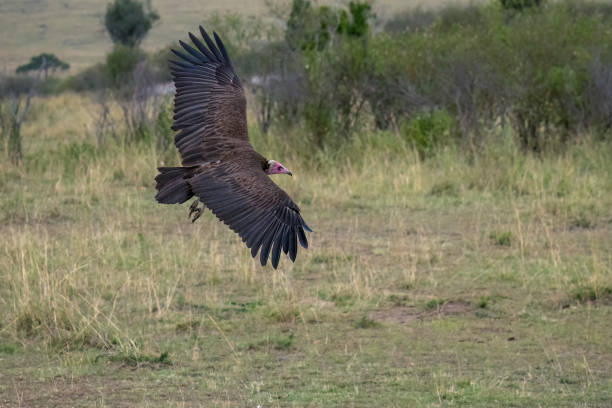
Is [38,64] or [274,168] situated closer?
[274,168]

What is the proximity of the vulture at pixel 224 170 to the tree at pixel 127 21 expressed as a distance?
37.2 metres

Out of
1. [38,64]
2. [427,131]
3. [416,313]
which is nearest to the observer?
[416,313]

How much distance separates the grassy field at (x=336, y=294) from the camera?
593 centimetres

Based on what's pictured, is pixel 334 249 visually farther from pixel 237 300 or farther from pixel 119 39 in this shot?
pixel 119 39

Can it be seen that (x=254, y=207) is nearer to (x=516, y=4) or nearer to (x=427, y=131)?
(x=427, y=131)

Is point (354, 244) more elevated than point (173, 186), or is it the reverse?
point (173, 186)

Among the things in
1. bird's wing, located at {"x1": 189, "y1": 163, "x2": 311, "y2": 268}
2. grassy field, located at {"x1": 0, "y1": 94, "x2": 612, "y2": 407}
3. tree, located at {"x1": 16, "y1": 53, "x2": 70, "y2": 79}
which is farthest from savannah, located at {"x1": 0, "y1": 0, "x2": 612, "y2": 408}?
tree, located at {"x1": 16, "y1": 53, "x2": 70, "y2": 79}

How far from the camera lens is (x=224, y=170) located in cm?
587

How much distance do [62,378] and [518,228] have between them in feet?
16.9

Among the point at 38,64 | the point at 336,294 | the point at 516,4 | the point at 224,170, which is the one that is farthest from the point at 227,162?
the point at 38,64

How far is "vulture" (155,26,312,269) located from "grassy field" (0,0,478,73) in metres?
45.6

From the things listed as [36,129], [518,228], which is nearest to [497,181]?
[518,228]

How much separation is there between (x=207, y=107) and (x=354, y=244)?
3.76 metres

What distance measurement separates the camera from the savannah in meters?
6.14
